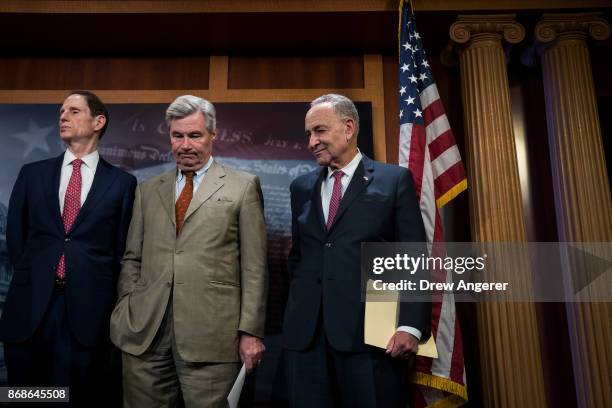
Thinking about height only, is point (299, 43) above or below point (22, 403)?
above

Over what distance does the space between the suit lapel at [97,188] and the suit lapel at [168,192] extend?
0.26m

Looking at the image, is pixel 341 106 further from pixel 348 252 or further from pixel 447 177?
pixel 447 177

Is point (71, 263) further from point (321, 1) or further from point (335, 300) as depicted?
point (321, 1)

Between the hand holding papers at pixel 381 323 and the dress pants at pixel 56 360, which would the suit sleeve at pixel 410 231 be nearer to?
the hand holding papers at pixel 381 323

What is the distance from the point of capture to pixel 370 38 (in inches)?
135

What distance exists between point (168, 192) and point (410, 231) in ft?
3.44

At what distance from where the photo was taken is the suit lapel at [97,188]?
2.39 m

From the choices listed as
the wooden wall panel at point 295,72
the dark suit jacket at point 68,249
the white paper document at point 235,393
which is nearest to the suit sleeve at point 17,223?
the dark suit jacket at point 68,249

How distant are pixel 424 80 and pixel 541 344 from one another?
1660 mm

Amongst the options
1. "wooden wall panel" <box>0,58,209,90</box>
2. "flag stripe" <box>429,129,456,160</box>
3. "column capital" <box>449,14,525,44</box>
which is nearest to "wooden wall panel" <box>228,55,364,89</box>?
"wooden wall panel" <box>0,58,209,90</box>

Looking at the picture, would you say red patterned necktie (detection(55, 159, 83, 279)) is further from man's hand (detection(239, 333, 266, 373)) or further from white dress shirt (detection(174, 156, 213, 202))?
man's hand (detection(239, 333, 266, 373))

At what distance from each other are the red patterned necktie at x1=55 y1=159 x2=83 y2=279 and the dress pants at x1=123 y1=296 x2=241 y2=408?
49cm

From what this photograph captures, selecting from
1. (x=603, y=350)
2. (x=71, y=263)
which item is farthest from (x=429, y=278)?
(x=71, y=263)

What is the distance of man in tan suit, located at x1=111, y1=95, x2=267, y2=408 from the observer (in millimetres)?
2119
